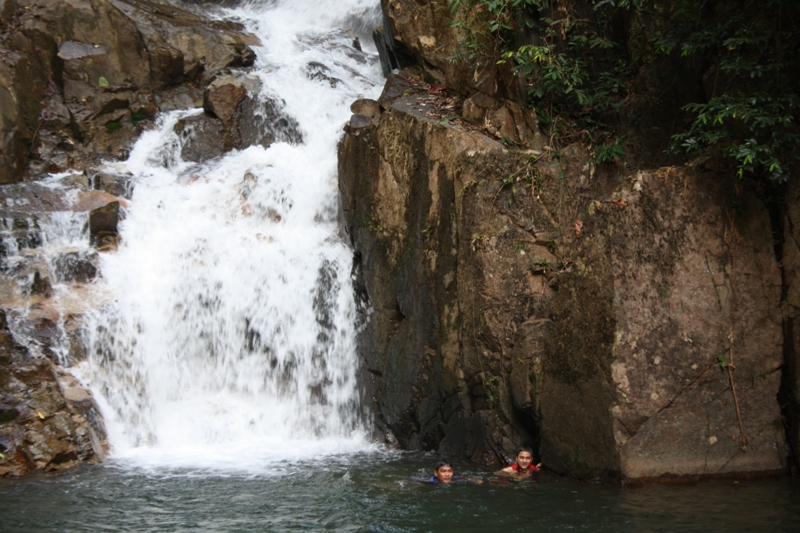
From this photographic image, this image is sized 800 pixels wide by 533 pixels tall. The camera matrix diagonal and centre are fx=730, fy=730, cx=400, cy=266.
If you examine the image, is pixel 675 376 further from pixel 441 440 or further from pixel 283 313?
pixel 283 313

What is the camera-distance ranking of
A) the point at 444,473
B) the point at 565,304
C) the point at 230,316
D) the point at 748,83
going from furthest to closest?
the point at 230,316, the point at 565,304, the point at 748,83, the point at 444,473

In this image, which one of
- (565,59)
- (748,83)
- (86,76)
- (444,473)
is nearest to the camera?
(444,473)

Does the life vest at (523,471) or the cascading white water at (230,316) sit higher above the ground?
the cascading white water at (230,316)

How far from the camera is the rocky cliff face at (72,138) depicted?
32.2 feet

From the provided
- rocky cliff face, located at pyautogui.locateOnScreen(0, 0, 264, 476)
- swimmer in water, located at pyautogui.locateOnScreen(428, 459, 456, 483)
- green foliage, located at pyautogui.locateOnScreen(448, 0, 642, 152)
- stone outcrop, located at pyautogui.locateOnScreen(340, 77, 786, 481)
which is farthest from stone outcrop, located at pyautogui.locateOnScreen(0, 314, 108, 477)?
green foliage, located at pyautogui.locateOnScreen(448, 0, 642, 152)

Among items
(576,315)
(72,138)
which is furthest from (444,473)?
(72,138)

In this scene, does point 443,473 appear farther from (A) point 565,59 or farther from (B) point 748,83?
(A) point 565,59

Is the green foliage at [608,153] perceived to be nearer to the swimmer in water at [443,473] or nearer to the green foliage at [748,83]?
the green foliage at [748,83]

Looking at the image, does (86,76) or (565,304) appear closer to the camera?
(565,304)

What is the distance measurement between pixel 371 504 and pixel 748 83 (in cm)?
633

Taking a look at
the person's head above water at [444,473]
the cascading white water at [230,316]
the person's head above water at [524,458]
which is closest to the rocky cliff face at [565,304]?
the person's head above water at [524,458]

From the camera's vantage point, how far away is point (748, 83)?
8.40 metres

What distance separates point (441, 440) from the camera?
396 inches

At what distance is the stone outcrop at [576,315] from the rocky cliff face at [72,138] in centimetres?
470
